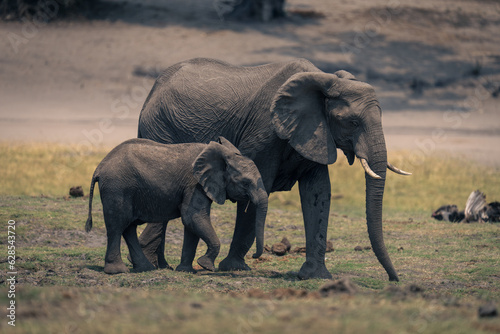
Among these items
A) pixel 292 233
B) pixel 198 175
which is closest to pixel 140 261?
pixel 198 175

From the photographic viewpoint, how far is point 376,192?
10.7m

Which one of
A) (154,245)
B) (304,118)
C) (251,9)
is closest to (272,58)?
(251,9)

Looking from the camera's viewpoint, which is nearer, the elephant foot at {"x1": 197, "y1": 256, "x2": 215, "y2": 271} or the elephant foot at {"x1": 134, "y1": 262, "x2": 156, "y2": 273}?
the elephant foot at {"x1": 197, "y1": 256, "x2": 215, "y2": 271}

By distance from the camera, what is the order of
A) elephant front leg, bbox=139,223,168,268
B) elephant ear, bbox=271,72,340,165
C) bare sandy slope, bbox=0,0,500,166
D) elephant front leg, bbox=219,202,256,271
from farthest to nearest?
1. bare sandy slope, bbox=0,0,500,166
2. elephant front leg, bbox=139,223,168,268
3. elephant front leg, bbox=219,202,256,271
4. elephant ear, bbox=271,72,340,165

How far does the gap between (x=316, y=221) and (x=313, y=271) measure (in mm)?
685

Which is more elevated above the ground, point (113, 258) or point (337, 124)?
point (337, 124)

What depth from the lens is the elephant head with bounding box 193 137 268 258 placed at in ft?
36.0

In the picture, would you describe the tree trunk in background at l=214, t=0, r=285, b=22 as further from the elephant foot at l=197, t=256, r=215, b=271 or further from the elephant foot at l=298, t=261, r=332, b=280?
the elephant foot at l=197, t=256, r=215, b=271

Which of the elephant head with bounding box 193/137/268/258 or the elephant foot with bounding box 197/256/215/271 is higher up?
the elephant head with bounding box 193/137/268/258

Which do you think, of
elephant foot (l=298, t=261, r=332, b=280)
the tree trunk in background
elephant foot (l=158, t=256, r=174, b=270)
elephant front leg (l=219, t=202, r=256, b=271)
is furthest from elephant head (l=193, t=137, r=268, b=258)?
the tree trunk in background

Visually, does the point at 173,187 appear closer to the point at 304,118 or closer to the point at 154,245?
the point at 154,245

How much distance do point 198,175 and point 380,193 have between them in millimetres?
2424

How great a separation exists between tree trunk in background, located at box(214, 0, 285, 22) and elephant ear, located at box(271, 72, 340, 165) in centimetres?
3422

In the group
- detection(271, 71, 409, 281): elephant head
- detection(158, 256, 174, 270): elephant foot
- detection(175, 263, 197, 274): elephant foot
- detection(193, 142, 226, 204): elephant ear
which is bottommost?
detection(158, 256, 174, 270): elephant foot
